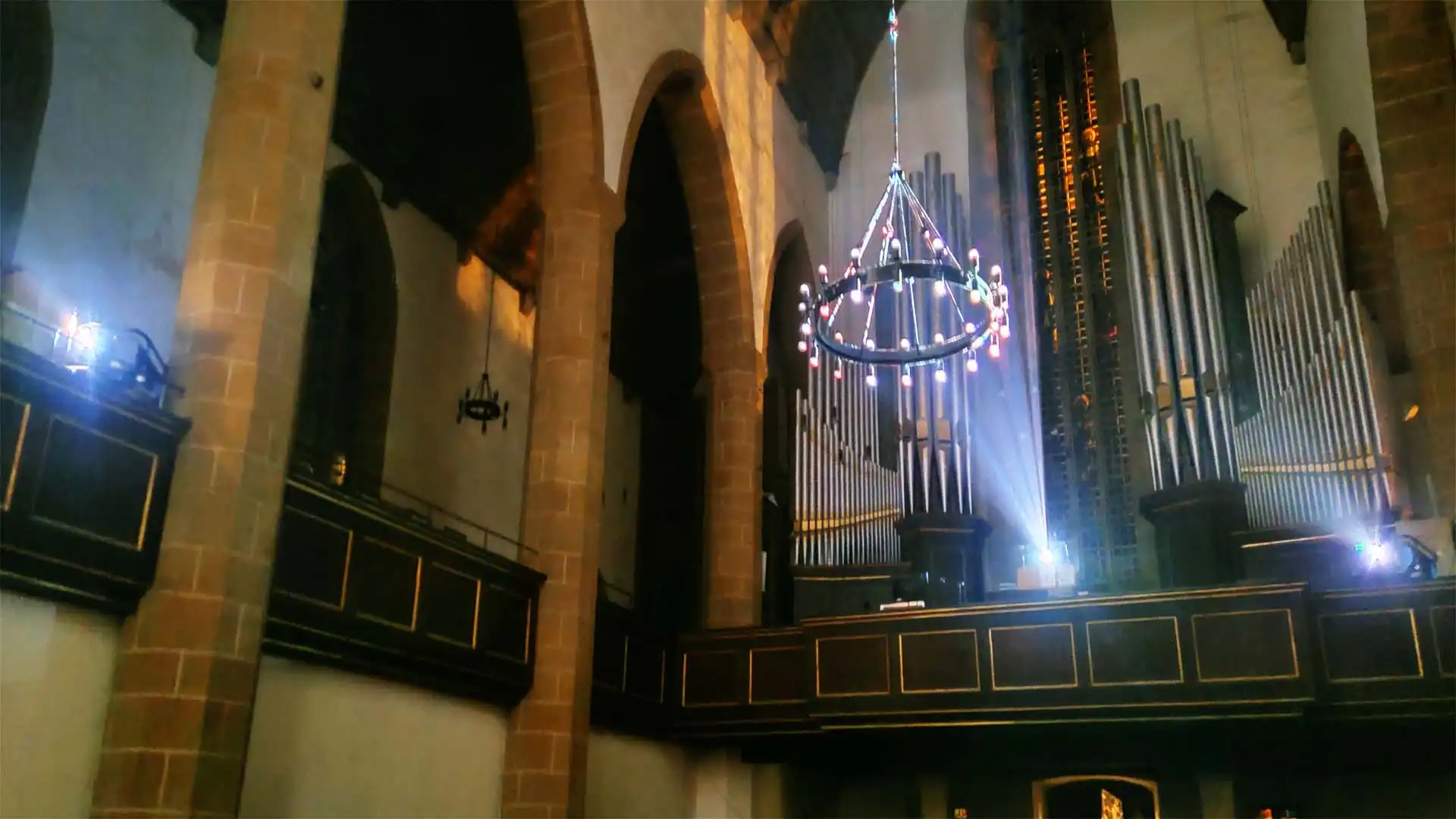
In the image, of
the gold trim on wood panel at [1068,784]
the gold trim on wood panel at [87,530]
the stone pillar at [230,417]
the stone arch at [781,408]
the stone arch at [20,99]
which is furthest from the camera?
the stone arch at [781,408]

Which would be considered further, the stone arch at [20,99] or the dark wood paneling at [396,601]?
the stone arch at [20,99]

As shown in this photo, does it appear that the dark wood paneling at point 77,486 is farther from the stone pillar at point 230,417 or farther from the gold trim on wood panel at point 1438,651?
the gold trim on wood panel at point 1438,651

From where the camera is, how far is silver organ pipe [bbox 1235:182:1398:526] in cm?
1164

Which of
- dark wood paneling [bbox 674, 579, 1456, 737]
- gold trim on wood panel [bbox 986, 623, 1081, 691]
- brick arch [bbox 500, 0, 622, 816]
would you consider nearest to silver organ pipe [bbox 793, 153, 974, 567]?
dark wood paneling [bbox 674, 579, 1456, 737]

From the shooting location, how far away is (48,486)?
605 centimetres

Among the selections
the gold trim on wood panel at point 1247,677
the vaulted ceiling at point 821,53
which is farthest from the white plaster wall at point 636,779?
the vaulted ceiling at point 821,53

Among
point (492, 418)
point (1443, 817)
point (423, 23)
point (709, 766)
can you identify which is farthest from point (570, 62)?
point (1443, 817)

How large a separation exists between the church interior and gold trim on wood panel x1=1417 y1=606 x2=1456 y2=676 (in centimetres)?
5

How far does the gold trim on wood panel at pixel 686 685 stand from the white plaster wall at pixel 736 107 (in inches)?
150

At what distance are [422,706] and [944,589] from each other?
5.78 meters

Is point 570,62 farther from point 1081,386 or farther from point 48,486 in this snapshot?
point 1081,386

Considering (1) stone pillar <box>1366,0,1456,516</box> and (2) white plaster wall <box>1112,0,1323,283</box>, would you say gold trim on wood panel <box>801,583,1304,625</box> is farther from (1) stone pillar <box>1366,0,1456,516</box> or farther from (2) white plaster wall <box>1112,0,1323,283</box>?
(2) white plaster wall <box>1112,0,1323,283</box>

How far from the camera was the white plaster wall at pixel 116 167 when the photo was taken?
9883 mm

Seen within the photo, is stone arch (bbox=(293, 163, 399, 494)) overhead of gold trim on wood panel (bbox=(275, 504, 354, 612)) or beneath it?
overhead
